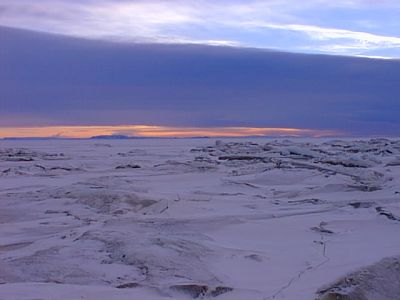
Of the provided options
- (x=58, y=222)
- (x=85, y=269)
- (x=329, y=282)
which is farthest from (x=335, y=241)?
(x=58, y=222)

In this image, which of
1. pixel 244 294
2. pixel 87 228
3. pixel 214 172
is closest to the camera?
pixel 244 294

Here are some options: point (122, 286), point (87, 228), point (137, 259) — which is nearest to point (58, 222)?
point (87, 228)

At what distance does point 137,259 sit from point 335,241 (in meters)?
1.82

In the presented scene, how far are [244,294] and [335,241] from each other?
6.06ft

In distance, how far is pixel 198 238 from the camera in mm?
5336

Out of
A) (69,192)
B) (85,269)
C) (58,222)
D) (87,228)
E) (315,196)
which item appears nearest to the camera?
(85,269)

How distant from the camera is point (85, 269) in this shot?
13.9 feet

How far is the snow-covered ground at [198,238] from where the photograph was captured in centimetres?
389

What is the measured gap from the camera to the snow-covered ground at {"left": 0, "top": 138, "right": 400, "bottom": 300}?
3893mm

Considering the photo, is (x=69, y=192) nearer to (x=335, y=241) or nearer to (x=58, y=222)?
(x=58, y=222)

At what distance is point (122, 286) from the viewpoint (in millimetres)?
3838

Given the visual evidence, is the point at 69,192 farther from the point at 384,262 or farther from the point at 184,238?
the point at 384,262

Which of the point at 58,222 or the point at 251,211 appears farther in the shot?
the point at 251,211

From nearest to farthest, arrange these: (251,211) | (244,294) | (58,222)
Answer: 1. (244,294)
2. (58,222)
3. (251,211)
